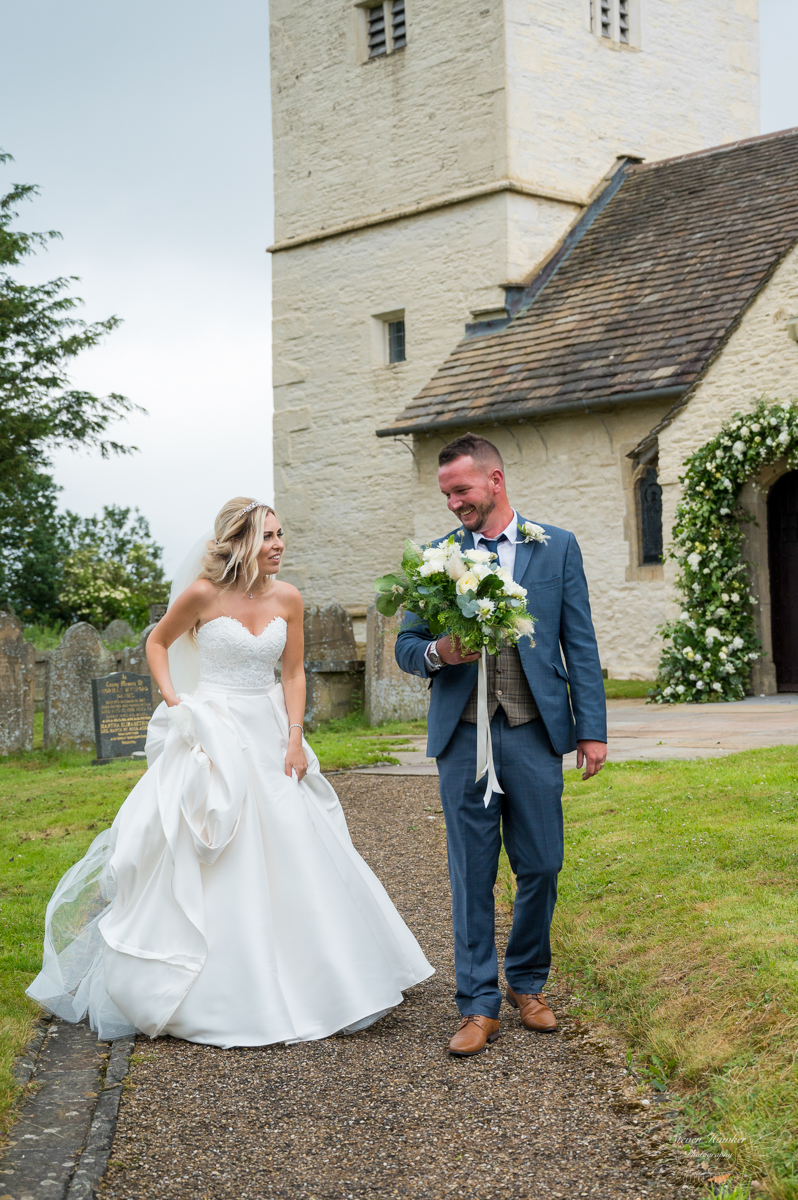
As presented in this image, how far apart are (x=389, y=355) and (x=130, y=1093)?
716 inches

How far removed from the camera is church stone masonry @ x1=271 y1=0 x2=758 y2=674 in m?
19.0

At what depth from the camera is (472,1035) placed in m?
4.12

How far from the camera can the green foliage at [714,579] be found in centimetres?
1373

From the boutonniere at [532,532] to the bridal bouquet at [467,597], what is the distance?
0.19 metres

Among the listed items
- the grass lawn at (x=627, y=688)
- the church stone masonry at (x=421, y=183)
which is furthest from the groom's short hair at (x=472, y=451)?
the church stone masonry at (x=421, y=183)

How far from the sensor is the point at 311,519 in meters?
21.8

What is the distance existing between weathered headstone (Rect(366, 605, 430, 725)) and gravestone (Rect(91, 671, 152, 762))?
2465mm

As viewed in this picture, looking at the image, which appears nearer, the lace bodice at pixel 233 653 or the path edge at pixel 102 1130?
the path edge at pixel 102 1130

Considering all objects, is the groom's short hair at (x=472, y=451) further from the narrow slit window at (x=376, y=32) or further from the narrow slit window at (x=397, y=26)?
the narrow slit window at (x=376, y=32)

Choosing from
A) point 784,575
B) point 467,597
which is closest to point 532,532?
point 467,597

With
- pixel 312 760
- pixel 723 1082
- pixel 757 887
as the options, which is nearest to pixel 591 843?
pixel 757 887

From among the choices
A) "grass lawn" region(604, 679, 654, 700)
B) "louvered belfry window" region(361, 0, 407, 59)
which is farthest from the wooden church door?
"louvered belfry window" region(361, 0, 407, 59)

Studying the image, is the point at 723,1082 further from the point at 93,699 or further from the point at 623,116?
the point at 623,116

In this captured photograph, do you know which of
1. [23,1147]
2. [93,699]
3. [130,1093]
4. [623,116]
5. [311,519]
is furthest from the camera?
[311,519]
